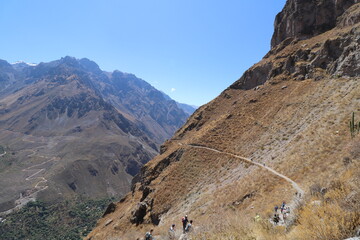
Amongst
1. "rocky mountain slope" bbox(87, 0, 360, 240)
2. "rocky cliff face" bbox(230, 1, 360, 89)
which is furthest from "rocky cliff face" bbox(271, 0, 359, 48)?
"rocky mountain slope" bbox(87, 0, 360, 240)

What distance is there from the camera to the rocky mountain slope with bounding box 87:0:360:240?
38.7ft

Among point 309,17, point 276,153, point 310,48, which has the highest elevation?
point 309,17

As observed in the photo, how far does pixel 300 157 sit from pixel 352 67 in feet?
68.7

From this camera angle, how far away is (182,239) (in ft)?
44.0

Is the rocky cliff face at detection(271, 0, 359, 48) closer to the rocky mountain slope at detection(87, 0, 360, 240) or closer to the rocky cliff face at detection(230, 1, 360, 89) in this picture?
the rocky cliff face at detection(230, 1, 360, 89)

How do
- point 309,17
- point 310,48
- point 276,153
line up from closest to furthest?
point 276,153
point 310,48
point 309,17

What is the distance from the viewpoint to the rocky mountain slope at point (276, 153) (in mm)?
11782

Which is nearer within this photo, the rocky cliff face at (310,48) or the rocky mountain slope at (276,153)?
the rocky mountain slope at (276,153)

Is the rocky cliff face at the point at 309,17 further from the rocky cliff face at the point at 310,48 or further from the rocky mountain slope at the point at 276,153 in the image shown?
the rocky mountain slope at the point at 276,153

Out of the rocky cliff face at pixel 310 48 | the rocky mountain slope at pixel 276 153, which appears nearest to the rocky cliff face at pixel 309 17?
the rocky cliff face at pixel 310 48

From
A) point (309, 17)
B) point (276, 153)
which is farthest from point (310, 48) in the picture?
point (276, 153)

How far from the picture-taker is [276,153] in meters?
32.1

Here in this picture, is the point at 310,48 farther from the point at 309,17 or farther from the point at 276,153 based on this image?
the point at 276,153

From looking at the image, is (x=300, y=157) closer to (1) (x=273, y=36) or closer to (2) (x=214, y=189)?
(2) (x=214, y=189)
